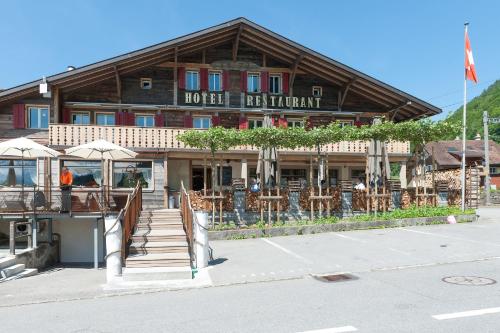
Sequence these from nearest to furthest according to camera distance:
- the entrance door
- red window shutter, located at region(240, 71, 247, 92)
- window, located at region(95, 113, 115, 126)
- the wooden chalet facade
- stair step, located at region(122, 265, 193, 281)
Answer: stair step, located at region(122, 265, 193, 281)
the wooden chalet facade
window, located at region(95, 113, 115, 126)
red window shutter, located at region(240, 71, 247, 92)
the entrance door

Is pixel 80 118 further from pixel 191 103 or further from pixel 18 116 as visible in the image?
pixel 191 103

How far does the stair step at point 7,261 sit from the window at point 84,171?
837 cm

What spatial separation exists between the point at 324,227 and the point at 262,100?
11379mm

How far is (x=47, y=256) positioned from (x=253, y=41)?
50.7ft

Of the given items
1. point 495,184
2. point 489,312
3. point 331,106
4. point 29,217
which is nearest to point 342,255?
point 489,312

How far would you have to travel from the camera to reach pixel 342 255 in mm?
11172

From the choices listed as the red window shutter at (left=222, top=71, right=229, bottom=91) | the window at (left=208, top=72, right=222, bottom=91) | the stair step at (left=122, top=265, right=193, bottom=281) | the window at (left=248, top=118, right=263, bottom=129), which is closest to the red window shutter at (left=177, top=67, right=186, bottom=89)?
the window at (left=208, top=72, right=222, bottom=91)

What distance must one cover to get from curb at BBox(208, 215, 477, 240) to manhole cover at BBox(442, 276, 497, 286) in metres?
7.04

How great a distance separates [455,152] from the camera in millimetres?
51531

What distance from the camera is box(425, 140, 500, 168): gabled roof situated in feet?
159

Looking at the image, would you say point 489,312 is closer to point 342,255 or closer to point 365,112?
point 342,255

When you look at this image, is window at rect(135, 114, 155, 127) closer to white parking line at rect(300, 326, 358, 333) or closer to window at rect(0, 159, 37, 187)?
window at rect(0, 159, 37, 187)

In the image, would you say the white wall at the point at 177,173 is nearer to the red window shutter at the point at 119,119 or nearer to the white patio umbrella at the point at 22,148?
the red window shutter at the point at 119,119

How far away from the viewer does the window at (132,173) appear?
70.2 feet
